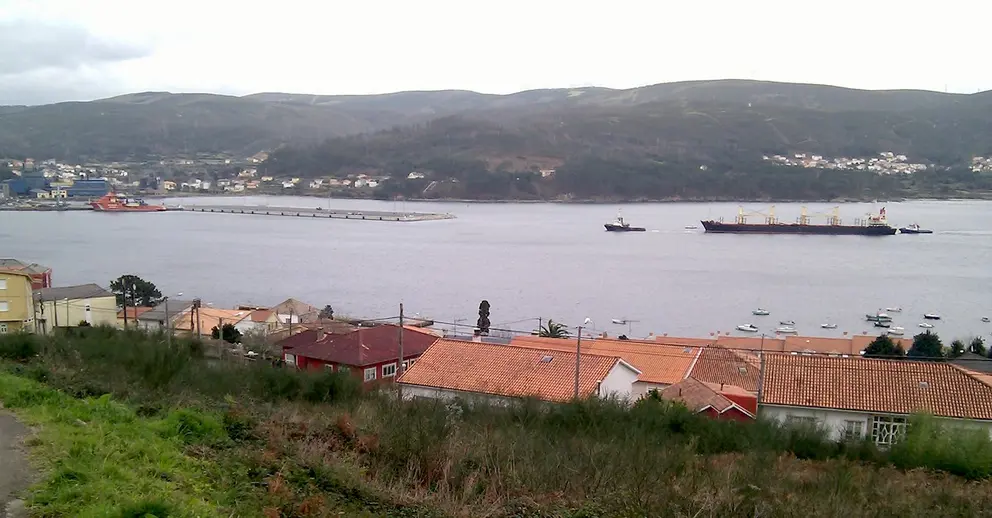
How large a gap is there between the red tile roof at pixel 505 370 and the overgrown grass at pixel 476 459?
1133 millimetres

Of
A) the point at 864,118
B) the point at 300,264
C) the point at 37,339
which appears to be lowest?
the point at 300,264

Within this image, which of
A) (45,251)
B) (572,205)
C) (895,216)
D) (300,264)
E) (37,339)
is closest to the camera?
(37,339)

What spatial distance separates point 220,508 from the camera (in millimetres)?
1634

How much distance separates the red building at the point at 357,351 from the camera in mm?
6473

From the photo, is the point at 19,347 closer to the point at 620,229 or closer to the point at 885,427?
the point at 885,427

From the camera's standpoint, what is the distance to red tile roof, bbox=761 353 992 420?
4.65m

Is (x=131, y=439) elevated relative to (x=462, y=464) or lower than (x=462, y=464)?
elevated

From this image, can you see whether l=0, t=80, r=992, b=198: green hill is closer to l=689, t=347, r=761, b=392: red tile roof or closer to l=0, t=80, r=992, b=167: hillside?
l=0, t=80, r=992, b=167: hillside

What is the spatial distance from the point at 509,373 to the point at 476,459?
297 centimetres

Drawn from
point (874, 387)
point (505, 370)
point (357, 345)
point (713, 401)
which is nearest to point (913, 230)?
point (874, 387)

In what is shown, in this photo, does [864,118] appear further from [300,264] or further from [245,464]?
[245,464]

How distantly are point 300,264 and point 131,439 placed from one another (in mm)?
18236

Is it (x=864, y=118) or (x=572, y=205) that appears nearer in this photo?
(x=572, y=205)

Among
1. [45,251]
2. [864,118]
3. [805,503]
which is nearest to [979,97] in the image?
[864,118]
